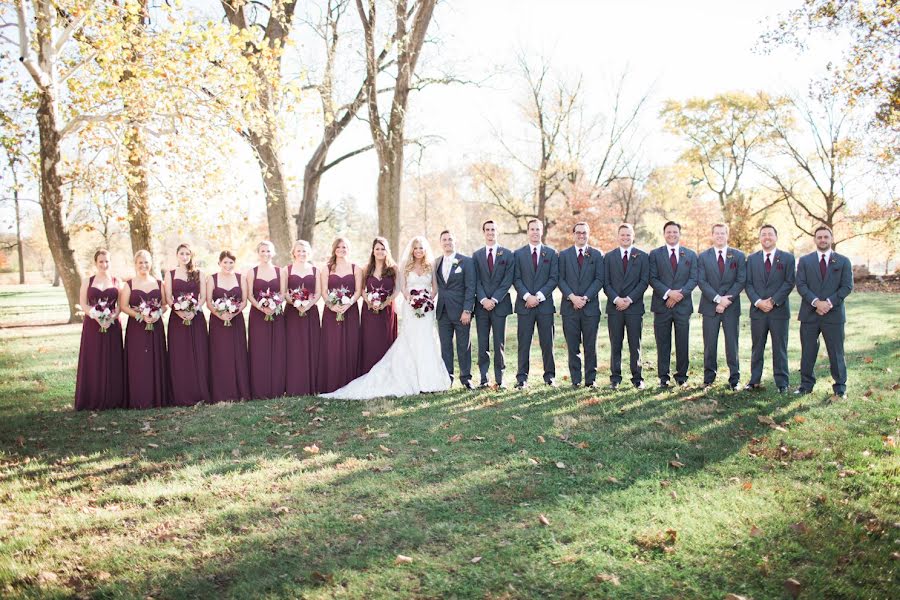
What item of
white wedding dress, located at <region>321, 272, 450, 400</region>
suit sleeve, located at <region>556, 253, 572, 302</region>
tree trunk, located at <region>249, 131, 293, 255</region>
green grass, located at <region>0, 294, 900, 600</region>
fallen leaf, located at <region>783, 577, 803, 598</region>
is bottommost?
fallen leaf, located at <region>783, 577, 803, 598</region>

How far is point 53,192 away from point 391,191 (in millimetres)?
8055

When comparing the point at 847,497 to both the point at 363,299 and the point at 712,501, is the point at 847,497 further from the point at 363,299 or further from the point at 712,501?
the point at 363,299

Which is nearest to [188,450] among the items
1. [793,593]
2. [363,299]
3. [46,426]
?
[46,426]

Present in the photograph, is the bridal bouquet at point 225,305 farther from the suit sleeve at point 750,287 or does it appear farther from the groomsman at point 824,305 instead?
the groomsman at point 824,305

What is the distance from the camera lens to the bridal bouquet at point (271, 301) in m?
9.09

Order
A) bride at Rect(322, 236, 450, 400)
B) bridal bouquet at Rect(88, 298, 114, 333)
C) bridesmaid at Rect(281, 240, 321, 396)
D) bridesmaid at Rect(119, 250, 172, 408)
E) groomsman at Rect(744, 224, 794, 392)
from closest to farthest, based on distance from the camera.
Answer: groomsman at Rect(744, 224, 794, 392) → bridal bouquet at Rect(88, 298, 114, 333) → bridesmaid at Rect(119, 250, 172, 408) → bride at Rect(322, 236, 450, 400) → bridesmaid at Rect(281, 240, 321, 396)

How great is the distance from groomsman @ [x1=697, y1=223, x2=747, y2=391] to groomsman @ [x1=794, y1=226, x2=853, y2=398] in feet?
2.67

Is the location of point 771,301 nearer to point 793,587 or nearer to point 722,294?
point 722,294

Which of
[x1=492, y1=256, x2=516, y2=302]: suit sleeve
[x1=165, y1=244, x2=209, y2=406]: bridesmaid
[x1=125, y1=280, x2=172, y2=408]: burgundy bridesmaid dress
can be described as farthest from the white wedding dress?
[x1=125, y1=280, x2=172, y2=408]: burgundy bridesmaid dress

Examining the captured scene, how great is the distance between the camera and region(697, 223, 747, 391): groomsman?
8.76 meters

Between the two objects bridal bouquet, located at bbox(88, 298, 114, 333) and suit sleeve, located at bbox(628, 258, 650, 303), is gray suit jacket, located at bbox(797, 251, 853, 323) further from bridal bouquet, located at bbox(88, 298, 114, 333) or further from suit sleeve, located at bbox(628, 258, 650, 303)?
bridal bouquet, located at bbox(88, 298, 114, 333)

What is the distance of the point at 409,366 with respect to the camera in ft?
30.8

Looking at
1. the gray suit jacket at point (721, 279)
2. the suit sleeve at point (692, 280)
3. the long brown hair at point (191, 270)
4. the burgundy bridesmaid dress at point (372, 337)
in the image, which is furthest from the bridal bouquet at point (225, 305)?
the gray suit jacket at point (721, 279)

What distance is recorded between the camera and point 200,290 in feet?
29.5
